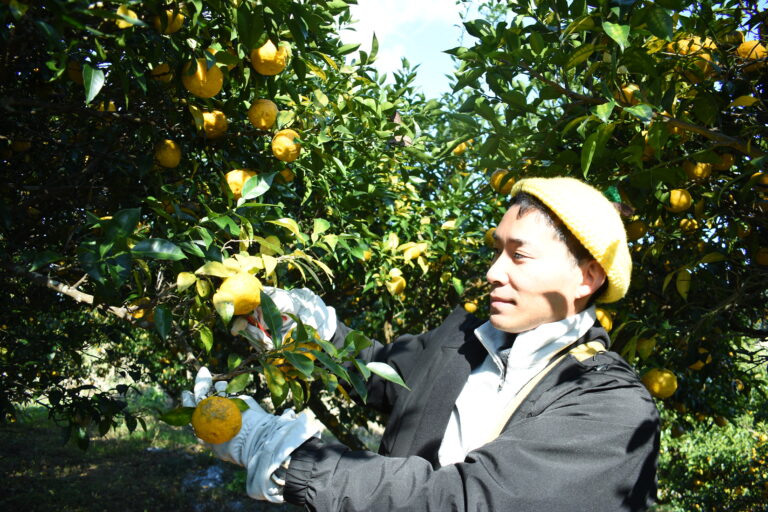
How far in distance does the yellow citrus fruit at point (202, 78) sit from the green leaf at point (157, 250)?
455 mm

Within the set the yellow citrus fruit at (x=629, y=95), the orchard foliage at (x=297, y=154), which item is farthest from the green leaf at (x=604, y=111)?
the yellow citrus fruit at (x=629, y=95)

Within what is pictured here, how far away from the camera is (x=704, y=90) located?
175 centimetres

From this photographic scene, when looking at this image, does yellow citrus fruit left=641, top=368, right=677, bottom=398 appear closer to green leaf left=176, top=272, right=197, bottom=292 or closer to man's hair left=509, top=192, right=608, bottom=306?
man's hair left=509, top=192, right=608, bottom=306

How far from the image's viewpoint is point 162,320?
1.14 metres

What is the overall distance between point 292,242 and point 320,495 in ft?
2.82

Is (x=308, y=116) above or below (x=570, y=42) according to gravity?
below

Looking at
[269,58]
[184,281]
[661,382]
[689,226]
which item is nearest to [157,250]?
[184,281]

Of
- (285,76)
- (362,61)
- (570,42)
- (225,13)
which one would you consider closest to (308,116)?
(285,76)

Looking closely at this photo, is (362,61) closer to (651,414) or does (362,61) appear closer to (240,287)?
(240,287)

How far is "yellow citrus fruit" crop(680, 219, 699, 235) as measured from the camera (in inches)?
90.1

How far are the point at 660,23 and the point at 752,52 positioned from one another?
78 cm

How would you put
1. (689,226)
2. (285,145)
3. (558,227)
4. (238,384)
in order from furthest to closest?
(689,226), (285,145), (558,227), (238,384)

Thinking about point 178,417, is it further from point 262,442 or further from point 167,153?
point 167,153

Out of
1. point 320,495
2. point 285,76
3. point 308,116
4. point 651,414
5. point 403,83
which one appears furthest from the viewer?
point 403,83
